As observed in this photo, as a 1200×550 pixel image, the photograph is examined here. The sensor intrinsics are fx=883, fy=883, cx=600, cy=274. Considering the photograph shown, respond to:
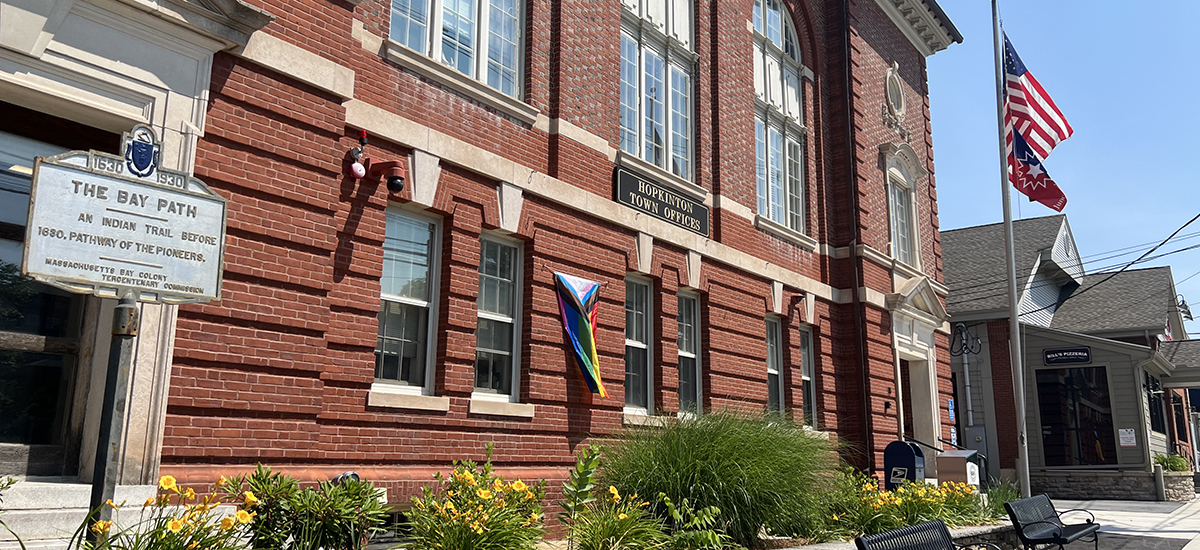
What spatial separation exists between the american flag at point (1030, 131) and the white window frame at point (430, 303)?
14042 millimetres

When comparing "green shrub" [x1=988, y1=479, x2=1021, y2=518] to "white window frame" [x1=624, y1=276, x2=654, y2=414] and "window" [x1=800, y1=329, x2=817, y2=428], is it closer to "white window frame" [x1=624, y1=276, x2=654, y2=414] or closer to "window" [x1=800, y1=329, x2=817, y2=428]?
"window" [x1=800, y1=329, x2=817, y2=428]

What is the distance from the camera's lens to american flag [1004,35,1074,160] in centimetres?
1905

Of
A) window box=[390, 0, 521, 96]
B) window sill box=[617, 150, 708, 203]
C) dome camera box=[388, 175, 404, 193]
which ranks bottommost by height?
dome camera box=[388, 175, 404, 193]

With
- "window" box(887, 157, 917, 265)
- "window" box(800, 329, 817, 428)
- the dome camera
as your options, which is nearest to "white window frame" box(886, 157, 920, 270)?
"window" box(887, 157, 917, 265)

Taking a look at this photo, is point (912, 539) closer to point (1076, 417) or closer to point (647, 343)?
point (647, 343)

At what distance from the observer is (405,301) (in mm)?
10289

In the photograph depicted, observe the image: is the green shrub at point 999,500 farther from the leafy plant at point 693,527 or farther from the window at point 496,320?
A: the window at point 496,320

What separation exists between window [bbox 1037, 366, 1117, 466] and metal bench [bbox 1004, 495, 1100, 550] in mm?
17911

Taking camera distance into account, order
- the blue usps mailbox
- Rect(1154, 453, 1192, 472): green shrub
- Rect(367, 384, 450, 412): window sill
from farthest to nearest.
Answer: Rect(1154, 453, 1192, 472): green shrub < the blue usps mailbox < Rect(367, 384, 450, 412): window sill

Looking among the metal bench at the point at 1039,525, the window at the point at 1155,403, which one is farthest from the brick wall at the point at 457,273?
the window at the point at 1155,403

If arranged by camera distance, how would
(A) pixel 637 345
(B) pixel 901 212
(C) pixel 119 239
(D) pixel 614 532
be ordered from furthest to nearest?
(B) pixel 901 212 → (A) pixel 637 345 → (D) pixel 614 532 → (C) pixel 119 239

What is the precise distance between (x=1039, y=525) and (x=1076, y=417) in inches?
787

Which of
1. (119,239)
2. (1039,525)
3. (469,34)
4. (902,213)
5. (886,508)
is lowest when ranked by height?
(1039,525)

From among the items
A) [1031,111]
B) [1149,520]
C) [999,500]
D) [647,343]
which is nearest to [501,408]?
[647,343]
